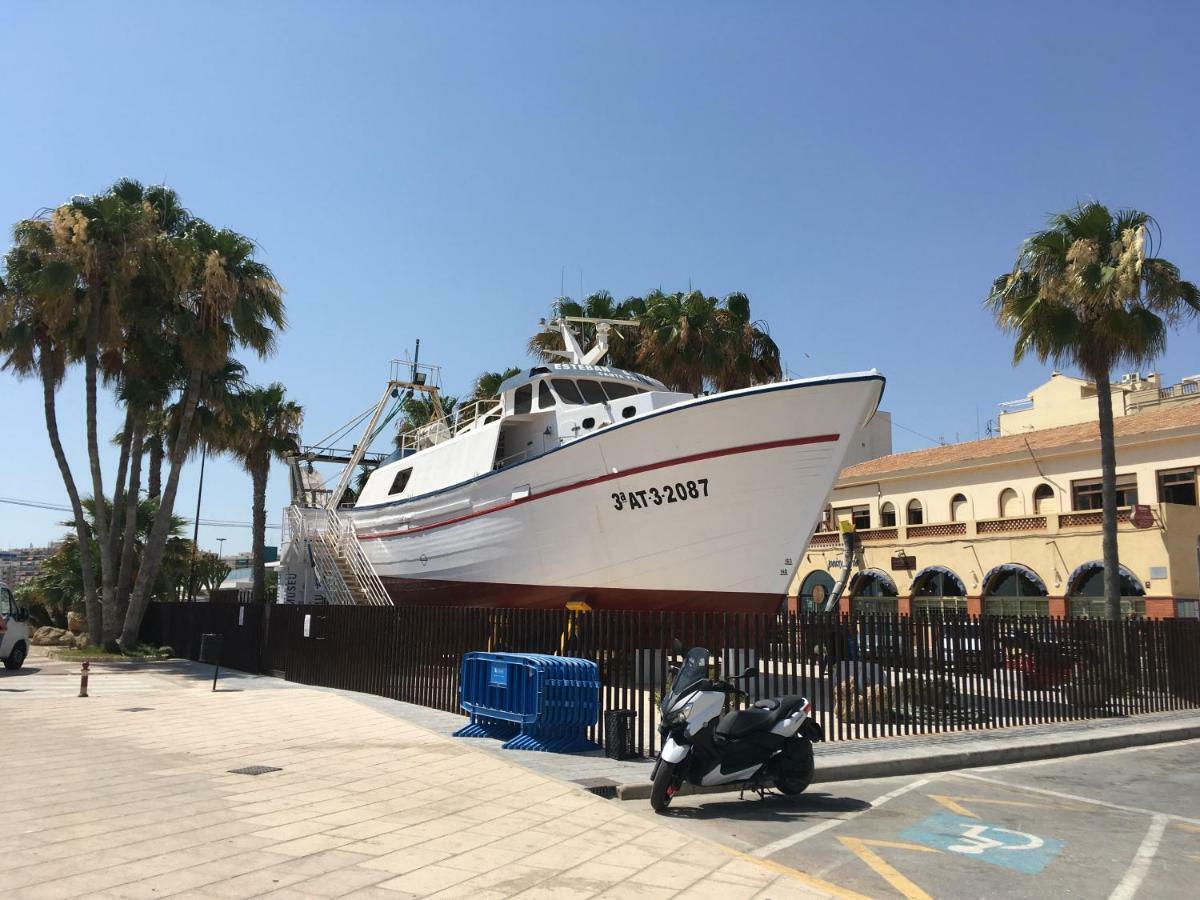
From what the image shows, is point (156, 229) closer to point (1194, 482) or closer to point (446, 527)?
point (446, 527)

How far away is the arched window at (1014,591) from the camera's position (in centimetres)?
2830

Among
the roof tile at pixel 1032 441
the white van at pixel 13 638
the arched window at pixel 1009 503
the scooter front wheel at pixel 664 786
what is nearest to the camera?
the scooter front wheel at pixel 664 786

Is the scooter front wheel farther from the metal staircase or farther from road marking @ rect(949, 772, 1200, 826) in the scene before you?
the metal staircase

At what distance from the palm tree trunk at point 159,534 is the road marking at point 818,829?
68.0 feet

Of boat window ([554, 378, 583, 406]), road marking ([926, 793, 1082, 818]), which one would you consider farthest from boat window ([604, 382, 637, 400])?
road marking ([926, 793, 1082, 818])

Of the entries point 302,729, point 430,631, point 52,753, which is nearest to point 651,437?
point 430,631

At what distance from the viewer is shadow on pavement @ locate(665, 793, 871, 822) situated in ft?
23.3

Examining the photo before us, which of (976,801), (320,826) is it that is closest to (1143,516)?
(976,801)

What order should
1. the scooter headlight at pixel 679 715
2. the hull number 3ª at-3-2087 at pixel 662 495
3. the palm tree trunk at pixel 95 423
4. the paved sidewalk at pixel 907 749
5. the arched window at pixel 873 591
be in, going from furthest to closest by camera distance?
1. the arched window at pixel 873 591
2. the palm tree trunk at pixel 95 423
3. the hull number 3ª at-3-2087 at pixel 662 495
4. the paved sidewalk at pixel 907 749
5. the scooter headlight at pixel 679 715

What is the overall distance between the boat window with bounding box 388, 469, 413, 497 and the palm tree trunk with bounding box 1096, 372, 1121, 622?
16347 mm

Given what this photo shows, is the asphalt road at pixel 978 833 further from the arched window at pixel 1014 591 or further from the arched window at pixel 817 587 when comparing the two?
the arched window at pixel 817 587

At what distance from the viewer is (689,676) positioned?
7.49m

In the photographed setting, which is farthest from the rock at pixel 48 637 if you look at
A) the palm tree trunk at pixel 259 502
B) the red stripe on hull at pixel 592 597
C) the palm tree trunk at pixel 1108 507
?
the palm tree trunk at pixel 1108 507

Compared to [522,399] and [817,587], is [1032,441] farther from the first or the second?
[522,399]
